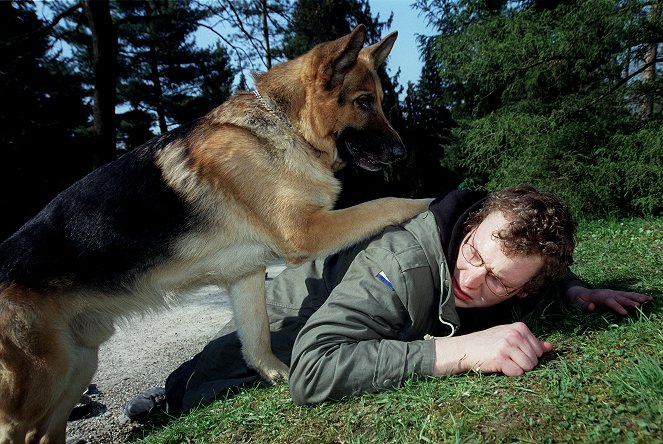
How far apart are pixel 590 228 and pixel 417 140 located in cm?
1054

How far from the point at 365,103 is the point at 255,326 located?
1886 millimetres

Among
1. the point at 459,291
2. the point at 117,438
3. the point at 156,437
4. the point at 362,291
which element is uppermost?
the point at 362,291

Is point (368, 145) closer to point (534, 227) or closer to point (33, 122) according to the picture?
point (534, 227)

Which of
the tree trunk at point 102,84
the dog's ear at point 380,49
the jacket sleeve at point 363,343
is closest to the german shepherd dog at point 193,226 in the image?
the dog's ear at point 380,49

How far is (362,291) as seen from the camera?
6.99ft

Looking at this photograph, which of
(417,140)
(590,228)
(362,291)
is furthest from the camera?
(417,140)

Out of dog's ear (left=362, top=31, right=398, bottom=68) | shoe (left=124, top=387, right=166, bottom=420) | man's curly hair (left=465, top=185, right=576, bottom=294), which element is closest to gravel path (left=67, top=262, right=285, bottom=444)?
shoe (left=124, top=387, right=166, bottom=420)

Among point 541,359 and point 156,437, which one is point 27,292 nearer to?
point 156,437

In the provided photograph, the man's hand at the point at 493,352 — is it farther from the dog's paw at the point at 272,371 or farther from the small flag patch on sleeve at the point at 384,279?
the dog's paw at the point at 272,371

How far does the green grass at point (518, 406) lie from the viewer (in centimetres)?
162

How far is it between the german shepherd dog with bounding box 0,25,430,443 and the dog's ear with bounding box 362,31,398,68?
34cm

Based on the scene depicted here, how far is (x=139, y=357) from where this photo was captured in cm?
500

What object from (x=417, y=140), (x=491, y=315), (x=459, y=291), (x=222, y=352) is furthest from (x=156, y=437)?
(x=417, y=140)

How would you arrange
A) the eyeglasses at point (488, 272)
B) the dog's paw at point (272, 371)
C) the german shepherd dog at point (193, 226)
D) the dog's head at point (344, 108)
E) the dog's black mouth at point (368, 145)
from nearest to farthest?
the eyeglasses at point (488, 272) → the german shepherd dog at point (193, 226) → the dog's paw at point (272, 371) → the dog's head at point (344, 108) → the dog's black mouth at point (368, 145)
